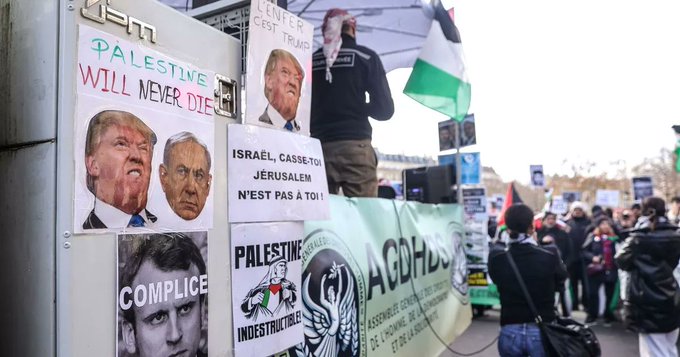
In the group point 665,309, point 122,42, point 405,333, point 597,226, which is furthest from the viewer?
point 597,226

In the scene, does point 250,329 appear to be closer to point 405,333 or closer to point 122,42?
point 122,42

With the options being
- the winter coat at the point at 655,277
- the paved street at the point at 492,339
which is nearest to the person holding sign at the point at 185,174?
the winter coat at the point at 655,277

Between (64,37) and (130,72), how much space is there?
0.62 feet

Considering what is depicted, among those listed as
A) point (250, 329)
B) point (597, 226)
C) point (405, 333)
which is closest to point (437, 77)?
point (405, 333)

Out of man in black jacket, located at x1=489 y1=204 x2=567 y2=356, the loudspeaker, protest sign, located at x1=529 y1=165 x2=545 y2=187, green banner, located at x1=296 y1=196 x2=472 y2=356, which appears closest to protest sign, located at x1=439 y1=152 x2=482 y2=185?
the loudspeaker

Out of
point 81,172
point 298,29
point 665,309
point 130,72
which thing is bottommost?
point 665,309

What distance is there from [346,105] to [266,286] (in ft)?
6.87

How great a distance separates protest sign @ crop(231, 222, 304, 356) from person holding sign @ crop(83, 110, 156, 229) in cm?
42

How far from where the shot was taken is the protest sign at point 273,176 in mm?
1796

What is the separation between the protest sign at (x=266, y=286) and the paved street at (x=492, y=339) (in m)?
3.85

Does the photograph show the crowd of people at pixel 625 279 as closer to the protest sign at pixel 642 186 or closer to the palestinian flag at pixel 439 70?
the palestinian flag at pixel 439 70

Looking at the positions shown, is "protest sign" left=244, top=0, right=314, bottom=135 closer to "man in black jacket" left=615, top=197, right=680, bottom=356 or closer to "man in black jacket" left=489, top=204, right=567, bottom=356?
"man in black jacket" left=489, top=204, right=567, bottom=356

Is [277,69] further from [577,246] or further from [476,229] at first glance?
[577,246]

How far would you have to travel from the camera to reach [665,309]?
446 centimetres
